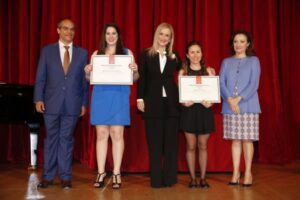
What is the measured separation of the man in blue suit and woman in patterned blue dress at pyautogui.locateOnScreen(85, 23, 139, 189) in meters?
0.17

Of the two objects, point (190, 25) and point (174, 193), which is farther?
point (190, 25)

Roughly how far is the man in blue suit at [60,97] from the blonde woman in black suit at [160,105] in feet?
2.00

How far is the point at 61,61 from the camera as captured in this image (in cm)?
354

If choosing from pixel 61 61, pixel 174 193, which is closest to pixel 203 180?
pixel 174 193

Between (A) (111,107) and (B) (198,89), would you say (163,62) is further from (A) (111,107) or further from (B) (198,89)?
(A) (111,107)

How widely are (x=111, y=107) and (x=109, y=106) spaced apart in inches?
0.8

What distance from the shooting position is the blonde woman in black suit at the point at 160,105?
3.51 m

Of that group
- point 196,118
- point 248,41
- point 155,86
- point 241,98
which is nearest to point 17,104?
point 155,86

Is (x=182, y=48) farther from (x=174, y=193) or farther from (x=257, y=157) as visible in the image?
(x=174, y=193)

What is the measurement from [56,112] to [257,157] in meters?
3.28

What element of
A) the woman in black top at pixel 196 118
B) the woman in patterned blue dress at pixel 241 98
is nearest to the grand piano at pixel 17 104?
the woman in black top at pixel 196 118

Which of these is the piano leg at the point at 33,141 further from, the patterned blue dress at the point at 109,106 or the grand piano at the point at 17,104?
the patterned blue dress at the point at 109,106

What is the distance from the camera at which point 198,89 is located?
11.5 ft

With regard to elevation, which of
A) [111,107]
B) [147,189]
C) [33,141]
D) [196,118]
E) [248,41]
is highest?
[248,41]
